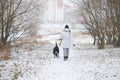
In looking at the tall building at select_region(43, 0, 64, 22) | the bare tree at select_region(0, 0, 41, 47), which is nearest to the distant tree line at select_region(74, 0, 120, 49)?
the bare tree at select_region(0, 0, 41, 47)

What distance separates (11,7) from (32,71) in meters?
13.5

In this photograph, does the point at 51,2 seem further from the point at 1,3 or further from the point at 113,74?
the point at 113,74

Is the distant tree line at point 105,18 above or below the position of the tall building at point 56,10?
below

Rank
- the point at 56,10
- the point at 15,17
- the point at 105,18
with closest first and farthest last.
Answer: the point at 105,18
the point at 15,17
the point at 56,10

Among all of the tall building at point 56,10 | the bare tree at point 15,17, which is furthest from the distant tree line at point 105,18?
the tall building at point 56,10

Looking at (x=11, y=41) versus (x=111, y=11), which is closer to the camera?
(x=111, y=11)

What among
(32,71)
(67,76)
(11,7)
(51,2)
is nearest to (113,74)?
(67,76)

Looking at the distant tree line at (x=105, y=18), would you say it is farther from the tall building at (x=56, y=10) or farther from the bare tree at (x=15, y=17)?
the tall building at (x=56, y=10)

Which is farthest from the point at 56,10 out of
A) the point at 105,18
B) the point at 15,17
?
the point at 105,18

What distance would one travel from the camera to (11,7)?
25406 mm

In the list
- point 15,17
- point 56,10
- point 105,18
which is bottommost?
point 105,18

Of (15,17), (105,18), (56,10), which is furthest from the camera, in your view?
(56,10)

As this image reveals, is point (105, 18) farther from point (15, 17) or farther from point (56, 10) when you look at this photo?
point (56, 10)

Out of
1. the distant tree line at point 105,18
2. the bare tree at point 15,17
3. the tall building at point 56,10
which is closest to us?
the distant tree line at point 105,18
